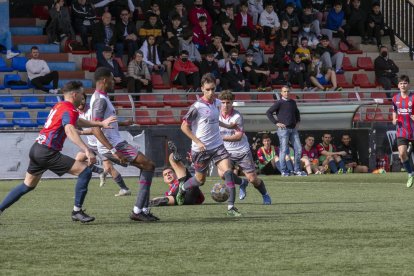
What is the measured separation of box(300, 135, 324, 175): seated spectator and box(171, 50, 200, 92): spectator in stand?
397 centimetres

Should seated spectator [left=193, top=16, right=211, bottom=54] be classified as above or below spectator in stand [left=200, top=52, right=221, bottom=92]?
above

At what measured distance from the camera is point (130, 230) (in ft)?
42.8

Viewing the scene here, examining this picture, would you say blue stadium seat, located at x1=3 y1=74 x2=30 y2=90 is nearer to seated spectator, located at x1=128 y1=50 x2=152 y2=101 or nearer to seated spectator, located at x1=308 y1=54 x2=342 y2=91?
seated spectator, located at x1=128 y1=50 x2=152 y2=101

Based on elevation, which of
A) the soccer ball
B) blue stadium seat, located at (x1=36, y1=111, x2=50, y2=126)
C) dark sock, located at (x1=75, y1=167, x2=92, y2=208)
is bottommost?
blue stadium seat, located at (x1=36, y1=111, x2=50, y2=126)

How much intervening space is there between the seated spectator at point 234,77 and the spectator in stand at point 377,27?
19.6 feet

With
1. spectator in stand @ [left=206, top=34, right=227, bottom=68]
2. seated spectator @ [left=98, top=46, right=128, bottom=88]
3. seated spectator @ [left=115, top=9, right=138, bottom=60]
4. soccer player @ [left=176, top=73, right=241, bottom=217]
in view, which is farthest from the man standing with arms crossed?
soccer player @ [left=176, top=73, right=241, bottom=217]

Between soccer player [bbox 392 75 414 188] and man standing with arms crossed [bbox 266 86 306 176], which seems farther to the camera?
man standing with arms crossed [bbox 266 86 306 176]

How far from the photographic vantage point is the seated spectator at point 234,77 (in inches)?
1280

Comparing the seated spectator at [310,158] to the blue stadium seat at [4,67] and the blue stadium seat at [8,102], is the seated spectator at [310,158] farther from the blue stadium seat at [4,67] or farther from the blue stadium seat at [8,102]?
the blue stadium seat at [4,67]

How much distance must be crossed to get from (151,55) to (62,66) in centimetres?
255

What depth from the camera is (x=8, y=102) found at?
2920 centimetres

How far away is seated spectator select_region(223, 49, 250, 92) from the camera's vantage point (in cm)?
3250

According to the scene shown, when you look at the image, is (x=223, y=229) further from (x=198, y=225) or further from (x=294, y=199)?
(x=294, y=199)

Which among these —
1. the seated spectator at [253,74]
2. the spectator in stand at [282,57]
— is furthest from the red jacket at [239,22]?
the seated spectator at [253,74]
